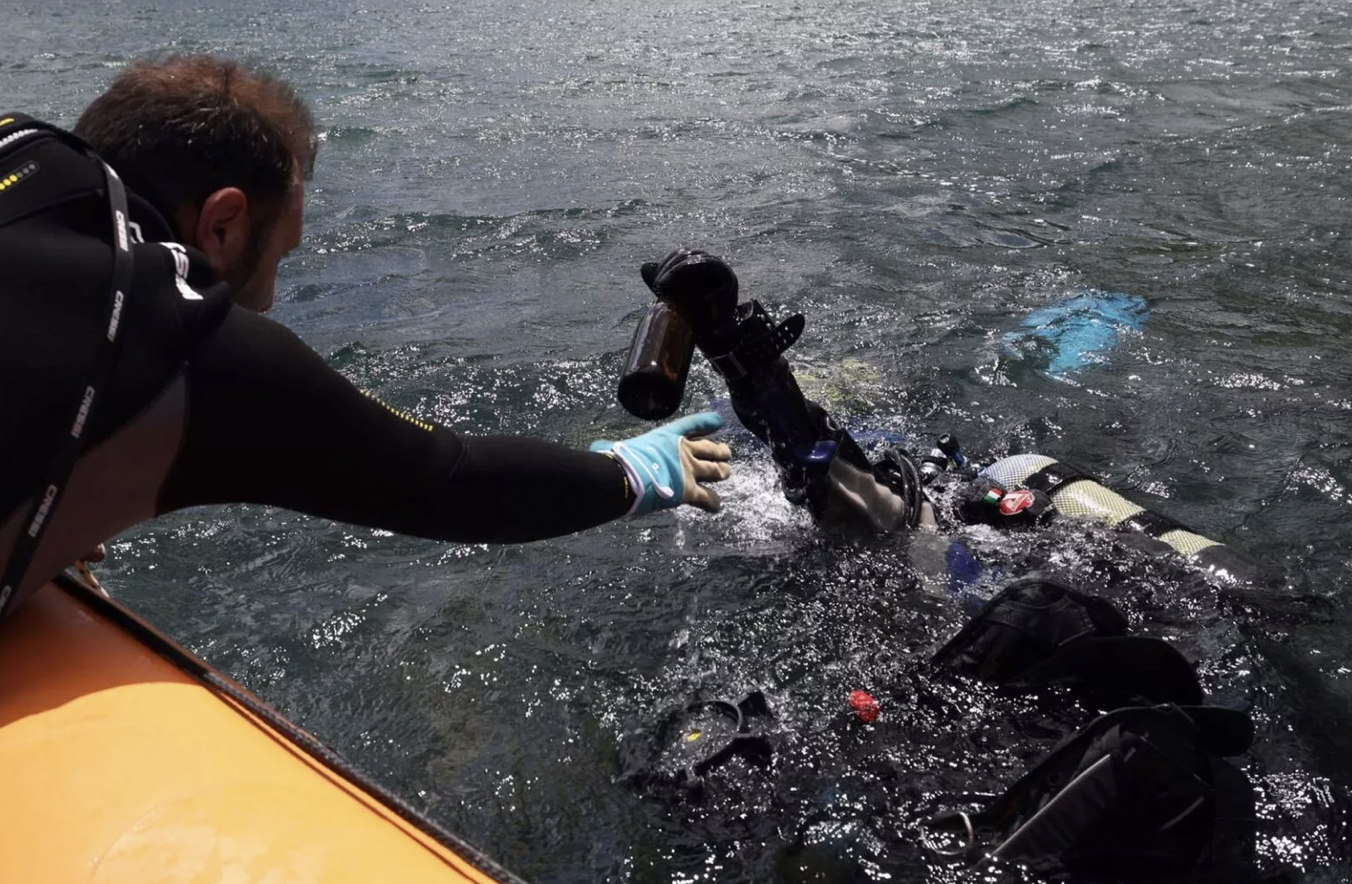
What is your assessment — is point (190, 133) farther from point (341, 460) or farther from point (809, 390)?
point (809, 390)

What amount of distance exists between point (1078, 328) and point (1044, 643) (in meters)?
3.49

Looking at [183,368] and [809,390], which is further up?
[183,368]

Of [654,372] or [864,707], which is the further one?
[864,707]

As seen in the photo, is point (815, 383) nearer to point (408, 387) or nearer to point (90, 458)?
point (408, 387)

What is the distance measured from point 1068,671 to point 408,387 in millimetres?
3517

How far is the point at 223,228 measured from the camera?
192cm

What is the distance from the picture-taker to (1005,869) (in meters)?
2.35

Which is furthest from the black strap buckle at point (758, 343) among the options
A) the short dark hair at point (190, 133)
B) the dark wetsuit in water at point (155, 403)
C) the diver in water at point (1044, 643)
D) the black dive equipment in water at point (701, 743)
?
the short dark hair at point (190, 133)

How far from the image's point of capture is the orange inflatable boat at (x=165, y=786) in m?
1.45

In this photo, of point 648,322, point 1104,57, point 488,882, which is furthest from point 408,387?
point 1104,57

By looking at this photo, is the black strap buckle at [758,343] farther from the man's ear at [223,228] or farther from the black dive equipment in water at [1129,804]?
the man's ear at [223,228]

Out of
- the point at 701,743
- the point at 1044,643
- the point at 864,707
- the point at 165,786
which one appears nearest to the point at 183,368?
the point at 165,786

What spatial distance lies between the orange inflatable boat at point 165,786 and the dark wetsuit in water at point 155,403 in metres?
0.19

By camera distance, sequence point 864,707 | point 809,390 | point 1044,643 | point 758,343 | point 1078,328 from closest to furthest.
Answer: point 1044,643
point 864,707
point 758,343
point 809,390
point 1078,328
